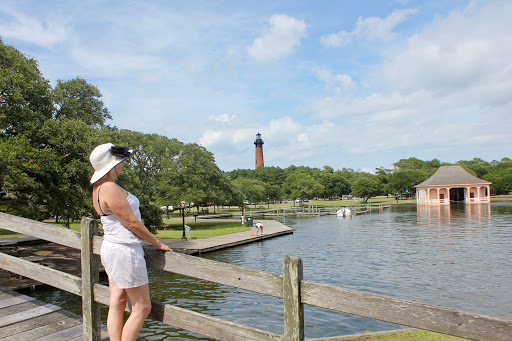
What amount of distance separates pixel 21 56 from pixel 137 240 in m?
16.6

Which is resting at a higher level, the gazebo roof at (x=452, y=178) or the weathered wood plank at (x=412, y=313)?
the gazebo roof at (x=452, y=178)

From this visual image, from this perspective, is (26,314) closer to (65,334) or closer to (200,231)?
(65,334)

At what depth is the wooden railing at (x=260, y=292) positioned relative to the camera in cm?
220

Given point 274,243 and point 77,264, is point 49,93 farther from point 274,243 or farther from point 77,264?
point 274,243

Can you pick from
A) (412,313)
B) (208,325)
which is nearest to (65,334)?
(208,325)

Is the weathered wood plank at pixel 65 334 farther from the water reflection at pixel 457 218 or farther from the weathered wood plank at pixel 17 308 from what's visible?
the water reflection at pixel 457 218

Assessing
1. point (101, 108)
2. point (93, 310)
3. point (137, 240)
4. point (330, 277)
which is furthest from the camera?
point (101, 108)

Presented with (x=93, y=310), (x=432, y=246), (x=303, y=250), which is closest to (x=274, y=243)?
(x=303, y=250)

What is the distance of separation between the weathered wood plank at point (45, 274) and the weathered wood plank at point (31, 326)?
53cm

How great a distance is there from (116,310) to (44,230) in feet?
6.09

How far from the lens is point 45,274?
443cm

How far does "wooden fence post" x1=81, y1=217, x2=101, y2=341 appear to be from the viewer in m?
3.86

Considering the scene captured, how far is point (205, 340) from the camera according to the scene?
896 cm

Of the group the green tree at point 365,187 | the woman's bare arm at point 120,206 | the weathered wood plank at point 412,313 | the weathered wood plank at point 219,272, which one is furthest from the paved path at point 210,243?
the green tree at point 365,187
